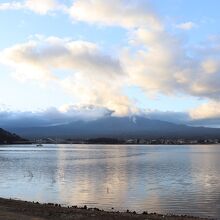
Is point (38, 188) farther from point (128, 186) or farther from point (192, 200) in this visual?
point (192, 200)

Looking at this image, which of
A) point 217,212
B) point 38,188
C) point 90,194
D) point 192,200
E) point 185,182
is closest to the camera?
point 217,212

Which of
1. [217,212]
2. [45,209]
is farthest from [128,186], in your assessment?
[45,209]

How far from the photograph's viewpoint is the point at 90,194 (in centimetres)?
4516

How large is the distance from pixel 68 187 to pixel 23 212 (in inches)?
925

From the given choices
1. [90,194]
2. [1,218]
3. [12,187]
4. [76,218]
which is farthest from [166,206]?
[12,187]

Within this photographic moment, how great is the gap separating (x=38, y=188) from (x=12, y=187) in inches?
127

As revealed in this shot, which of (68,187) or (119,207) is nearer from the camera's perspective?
(119,207)

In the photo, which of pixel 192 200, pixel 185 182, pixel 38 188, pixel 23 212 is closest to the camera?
pixel 23 212

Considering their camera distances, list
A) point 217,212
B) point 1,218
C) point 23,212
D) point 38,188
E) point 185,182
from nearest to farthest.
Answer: point 1,218, point 23,212, point 217,212, point 38,188, point 185,182

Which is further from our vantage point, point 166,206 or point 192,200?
point 192,200

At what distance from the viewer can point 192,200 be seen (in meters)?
40.3

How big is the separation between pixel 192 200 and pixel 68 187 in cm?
1561

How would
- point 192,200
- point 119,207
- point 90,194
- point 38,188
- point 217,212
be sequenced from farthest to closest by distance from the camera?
point 38,188 → point 90,194 → point 192,200 → point 119,207 → point 217,212

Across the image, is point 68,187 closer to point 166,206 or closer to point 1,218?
point 166,206
